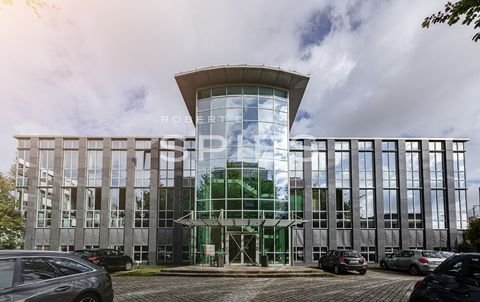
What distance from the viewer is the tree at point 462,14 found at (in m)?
5.91

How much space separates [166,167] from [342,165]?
15.2m

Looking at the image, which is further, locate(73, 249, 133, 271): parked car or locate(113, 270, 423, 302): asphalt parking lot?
locate(73, 249, 133, 271): parked car

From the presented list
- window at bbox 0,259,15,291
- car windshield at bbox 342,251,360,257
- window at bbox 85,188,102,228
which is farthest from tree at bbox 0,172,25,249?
window at bbox 0,259,15,291

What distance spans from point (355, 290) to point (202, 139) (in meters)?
16.6

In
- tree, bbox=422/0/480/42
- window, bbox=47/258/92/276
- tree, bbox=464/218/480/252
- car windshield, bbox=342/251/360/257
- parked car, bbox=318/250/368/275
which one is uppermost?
tree, bbox=422/0/480/42

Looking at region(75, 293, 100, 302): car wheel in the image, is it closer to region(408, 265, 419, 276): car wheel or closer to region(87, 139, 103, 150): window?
region(408, 265, 419, 276): car wheel

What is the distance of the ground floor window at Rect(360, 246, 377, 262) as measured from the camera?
121 feet

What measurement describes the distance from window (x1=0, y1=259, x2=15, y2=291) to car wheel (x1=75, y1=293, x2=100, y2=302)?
1113mm

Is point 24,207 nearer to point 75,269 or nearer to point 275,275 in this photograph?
point 275,275

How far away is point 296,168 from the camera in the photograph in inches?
1511

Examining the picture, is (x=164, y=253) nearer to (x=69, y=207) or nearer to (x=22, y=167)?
(x=69, y=207)

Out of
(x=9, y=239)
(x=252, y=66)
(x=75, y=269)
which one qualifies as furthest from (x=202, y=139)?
(x=75, y=269)

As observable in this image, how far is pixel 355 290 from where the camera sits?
48.3 ft

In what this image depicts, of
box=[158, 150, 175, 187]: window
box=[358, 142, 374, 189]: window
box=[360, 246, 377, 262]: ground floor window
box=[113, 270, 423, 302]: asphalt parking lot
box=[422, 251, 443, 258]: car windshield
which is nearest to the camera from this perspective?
box=[113, 270, 423, 302]: asphalt parking lot
